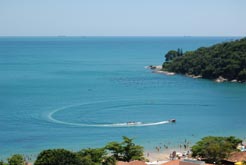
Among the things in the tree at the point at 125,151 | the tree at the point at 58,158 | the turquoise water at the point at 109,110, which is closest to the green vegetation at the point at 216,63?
the turquoise water at the point at 109,110

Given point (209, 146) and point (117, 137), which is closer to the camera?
point (209, 146)

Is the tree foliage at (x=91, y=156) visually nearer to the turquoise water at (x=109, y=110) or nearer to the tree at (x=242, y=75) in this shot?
the turquoise water at (x=109, y=110)

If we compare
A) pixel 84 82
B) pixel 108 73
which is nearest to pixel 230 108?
pixel 84 82

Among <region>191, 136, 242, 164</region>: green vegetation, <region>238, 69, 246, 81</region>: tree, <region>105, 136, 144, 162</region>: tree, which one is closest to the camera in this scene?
<region>191, 136, 242, 164</region>: green vegetation

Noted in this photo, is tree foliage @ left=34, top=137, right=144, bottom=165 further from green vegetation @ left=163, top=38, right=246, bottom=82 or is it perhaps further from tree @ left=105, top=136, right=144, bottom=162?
green vegetation @ left=163, top=38, right=246, bottom=82

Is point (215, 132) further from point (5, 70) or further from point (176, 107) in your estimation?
point (5, 70)

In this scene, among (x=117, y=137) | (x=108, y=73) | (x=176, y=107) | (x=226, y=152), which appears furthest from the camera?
(x=108, y=73)

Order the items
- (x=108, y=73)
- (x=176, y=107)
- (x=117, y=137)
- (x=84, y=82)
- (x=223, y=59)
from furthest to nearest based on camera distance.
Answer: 1. (x=108, y=73)
2. (x=223, y=59)
3. (x=84, y=82)
4. (x=176, y=107)
5. (x=117, y=137)

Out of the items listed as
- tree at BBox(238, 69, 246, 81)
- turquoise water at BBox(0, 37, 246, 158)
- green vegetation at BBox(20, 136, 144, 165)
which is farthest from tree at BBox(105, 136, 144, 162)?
tree at BBox(238, 69, 246, 81)
